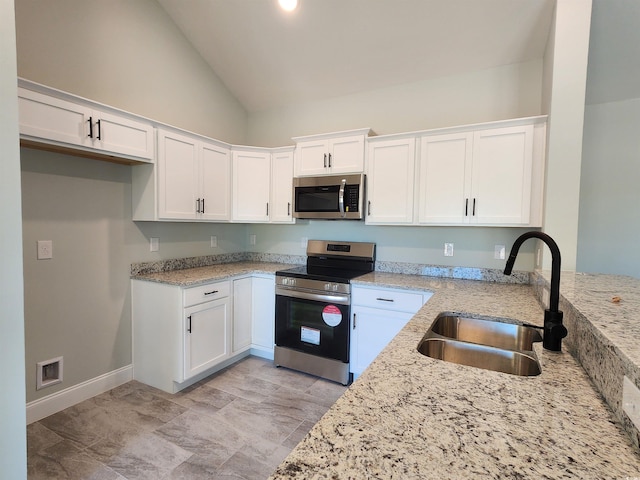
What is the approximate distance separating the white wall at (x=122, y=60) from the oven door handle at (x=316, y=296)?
192cm

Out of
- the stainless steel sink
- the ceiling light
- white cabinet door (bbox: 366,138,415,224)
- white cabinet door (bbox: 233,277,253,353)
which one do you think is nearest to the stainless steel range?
white cabinet door (bbox: 233,277,253,353)

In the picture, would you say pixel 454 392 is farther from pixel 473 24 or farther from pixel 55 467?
pixel 473 24

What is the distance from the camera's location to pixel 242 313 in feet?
10.2

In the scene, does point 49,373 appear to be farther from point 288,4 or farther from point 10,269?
point 288,4

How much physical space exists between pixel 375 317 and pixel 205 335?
4.82 ft

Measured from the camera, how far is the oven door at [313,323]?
8.89ft

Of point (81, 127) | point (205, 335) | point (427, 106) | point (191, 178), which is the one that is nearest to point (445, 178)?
A: point (427, 106)

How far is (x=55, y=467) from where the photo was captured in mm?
1772

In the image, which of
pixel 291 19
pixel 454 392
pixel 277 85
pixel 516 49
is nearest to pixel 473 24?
pixel 516 49

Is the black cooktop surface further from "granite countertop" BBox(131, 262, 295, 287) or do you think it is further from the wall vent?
the wall vent

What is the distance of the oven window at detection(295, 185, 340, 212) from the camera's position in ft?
9.84

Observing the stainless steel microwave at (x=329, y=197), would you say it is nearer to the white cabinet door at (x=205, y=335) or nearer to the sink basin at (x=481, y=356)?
the white cabinet door at (x=205, y=335)

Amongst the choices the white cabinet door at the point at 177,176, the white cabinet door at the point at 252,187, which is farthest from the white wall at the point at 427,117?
the white cabinet door at the point at 177,176

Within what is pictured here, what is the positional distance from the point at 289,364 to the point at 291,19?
3.11 metres
